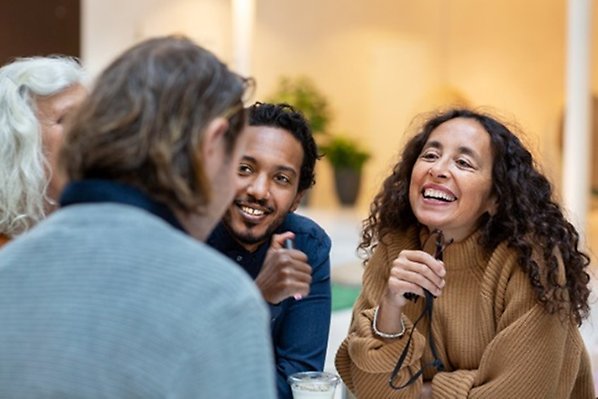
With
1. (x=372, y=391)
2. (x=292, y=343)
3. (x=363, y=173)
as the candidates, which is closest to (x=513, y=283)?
(x=372, y=391)

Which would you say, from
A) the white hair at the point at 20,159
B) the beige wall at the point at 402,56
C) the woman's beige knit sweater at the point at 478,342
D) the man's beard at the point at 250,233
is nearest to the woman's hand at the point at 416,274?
the woman's beige knit sweater at the point at 478,342

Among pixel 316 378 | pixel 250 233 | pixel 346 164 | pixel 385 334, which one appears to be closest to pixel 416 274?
pixel 385 334

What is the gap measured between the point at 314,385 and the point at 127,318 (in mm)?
782

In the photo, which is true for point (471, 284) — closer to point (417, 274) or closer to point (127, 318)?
point (417, 274)

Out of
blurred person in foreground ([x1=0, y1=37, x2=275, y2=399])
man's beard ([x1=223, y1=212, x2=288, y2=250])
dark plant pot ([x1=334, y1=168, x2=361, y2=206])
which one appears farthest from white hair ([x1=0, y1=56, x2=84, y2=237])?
dark plant pot ([x1=334, y1=168, x2=361, y2=206])

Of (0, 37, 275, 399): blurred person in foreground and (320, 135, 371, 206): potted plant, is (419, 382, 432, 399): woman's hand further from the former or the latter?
(320, 135, 371, 206): potted plant

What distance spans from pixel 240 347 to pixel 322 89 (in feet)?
36.3

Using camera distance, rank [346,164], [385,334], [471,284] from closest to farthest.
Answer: [385,334] → [471,284] → [346,164]

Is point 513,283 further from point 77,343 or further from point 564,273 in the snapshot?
point 77,343

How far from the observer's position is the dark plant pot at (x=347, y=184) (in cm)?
1153

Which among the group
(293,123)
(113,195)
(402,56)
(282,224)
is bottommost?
(402,56)

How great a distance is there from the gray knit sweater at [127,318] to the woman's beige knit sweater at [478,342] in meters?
0.92

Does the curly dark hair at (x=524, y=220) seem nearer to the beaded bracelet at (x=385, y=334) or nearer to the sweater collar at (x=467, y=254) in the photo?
the sweater collar at (x=467, y=254)

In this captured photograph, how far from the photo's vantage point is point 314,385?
1655mm
